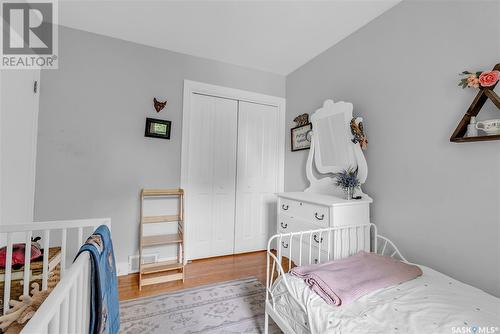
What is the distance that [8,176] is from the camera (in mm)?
1655

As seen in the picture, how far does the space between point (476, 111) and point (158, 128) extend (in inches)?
105

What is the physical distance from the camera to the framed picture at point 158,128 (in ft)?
8.19

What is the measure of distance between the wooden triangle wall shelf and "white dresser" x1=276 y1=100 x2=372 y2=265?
0.70 m

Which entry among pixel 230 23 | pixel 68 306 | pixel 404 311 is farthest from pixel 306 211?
pixel 230 23

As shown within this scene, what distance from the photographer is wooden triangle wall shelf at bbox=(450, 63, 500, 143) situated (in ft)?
4.11

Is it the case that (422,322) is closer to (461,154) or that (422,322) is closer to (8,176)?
(461,154)

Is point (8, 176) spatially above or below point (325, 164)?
below

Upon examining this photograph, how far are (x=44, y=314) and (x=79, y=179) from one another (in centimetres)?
215

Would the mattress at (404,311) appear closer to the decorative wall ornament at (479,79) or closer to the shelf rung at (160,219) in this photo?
the decorative wall ornament at (479,79)

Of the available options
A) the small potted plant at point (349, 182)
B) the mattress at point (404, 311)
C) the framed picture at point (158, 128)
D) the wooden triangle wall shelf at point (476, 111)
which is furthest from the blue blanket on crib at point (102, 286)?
the wooden triangle wall shelf at point (476, 111)

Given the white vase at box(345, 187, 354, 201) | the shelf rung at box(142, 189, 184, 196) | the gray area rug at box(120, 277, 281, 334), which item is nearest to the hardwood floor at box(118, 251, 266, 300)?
the gray area rug at box(120, 277, 281, 334)

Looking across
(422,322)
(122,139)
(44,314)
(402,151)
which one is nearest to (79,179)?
(122,139)

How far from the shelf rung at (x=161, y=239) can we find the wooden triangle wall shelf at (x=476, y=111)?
8.10 ft

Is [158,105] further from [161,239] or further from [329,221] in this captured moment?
[329,221]
